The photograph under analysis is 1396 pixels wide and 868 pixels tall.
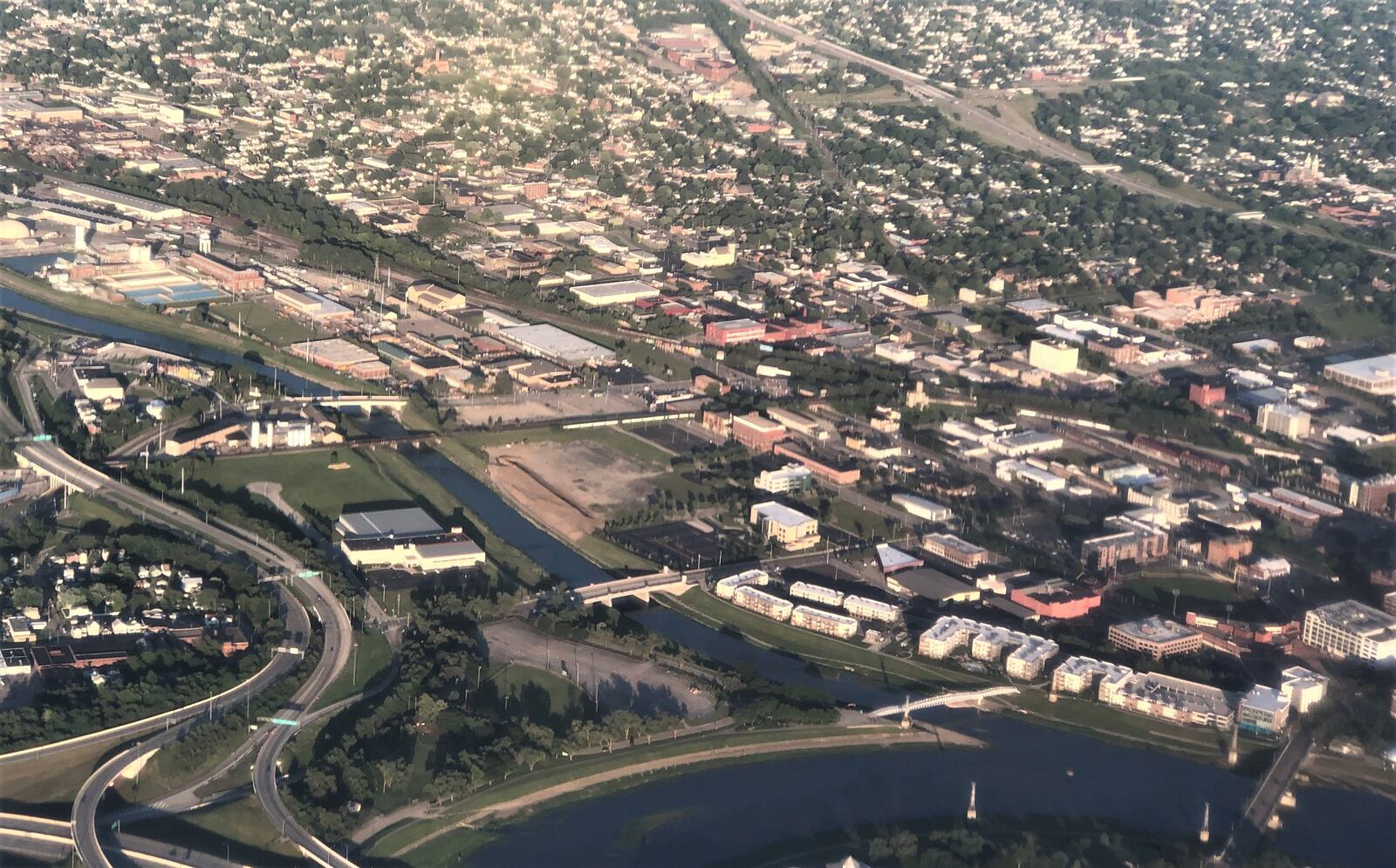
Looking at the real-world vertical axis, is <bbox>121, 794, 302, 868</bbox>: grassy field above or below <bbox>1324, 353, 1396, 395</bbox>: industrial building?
above

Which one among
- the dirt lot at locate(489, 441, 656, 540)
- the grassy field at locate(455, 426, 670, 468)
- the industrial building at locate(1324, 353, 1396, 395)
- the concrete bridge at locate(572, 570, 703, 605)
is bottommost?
the grassy field at locate(455, 426, 670, 468)

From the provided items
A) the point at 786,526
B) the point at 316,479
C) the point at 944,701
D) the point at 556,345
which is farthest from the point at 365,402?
the point at 944,701

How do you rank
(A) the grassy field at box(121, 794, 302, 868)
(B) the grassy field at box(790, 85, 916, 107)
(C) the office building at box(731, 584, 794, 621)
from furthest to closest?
1. (B) the grassy field at box(790, 85, 916, 107)
2. (C) the office building at box(731, 584, 794, 621)
3. (A) the grassy field at box(121, 794, 302, 868)

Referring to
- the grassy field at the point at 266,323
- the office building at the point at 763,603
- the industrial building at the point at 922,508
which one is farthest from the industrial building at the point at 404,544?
the grassy field at the point at 266,323

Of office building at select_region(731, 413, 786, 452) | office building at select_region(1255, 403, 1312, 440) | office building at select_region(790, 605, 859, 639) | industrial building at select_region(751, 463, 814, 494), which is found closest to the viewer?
office building at select_region(790, 605, 859, 639)

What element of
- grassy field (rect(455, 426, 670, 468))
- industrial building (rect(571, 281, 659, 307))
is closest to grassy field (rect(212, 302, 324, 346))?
industrial building (rect(571, 281, 659, 307))

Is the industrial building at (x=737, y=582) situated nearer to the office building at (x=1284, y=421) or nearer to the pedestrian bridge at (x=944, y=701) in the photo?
the pedestrian bridge at (x=944, y=701)

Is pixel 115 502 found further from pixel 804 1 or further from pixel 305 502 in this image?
pixel 804 1

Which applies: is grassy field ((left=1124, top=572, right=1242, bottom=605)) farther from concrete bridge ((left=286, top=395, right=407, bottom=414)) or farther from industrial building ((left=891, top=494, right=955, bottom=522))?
concrete bridge ((left=286, top=395, right=407, bottom=414))
